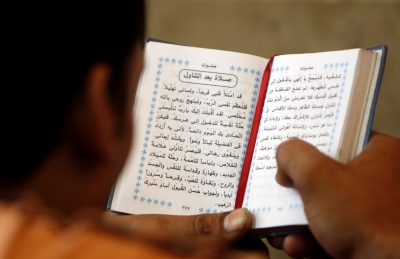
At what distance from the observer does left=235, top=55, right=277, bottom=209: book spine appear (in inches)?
29.5

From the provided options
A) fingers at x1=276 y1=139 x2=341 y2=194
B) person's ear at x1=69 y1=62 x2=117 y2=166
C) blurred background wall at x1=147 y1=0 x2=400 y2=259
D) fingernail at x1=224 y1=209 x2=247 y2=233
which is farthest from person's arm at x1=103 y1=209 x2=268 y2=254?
blurred background wall at x1=147 y1=0 x2=400 y2=259

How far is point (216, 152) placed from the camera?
79 cm

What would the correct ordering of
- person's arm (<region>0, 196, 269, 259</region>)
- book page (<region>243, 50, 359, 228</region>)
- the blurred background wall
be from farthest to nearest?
the blurred background wall < book page (<region>243, 50, 359, 228</region>) < person's arm (<region>0, 196, 269, 259</region>)

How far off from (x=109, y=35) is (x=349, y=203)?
1.22 feet

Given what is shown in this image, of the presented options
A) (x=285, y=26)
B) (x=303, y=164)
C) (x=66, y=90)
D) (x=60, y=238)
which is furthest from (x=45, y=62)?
(x=285, y=26)

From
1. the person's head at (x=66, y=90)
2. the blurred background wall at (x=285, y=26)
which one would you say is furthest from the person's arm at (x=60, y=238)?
the blurred background wall at (x=285, y=26)

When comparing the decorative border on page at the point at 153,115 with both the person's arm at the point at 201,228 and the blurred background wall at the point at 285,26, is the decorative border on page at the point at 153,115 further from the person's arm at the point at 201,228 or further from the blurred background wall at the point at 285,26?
the blurred background wall at the point at 285,26

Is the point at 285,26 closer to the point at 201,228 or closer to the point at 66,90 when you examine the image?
the point at 201,228

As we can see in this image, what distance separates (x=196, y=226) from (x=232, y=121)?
0.20m

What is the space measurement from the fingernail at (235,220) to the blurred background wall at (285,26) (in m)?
0.81

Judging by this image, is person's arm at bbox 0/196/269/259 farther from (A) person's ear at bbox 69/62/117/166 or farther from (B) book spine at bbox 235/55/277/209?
(B) book spine at bbox 235/55/277/209

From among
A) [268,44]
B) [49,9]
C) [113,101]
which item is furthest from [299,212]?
[268,44]

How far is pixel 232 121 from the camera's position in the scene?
0.80 m

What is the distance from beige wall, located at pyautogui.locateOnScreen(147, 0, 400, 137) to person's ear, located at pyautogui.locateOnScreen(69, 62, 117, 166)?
1044 mm
